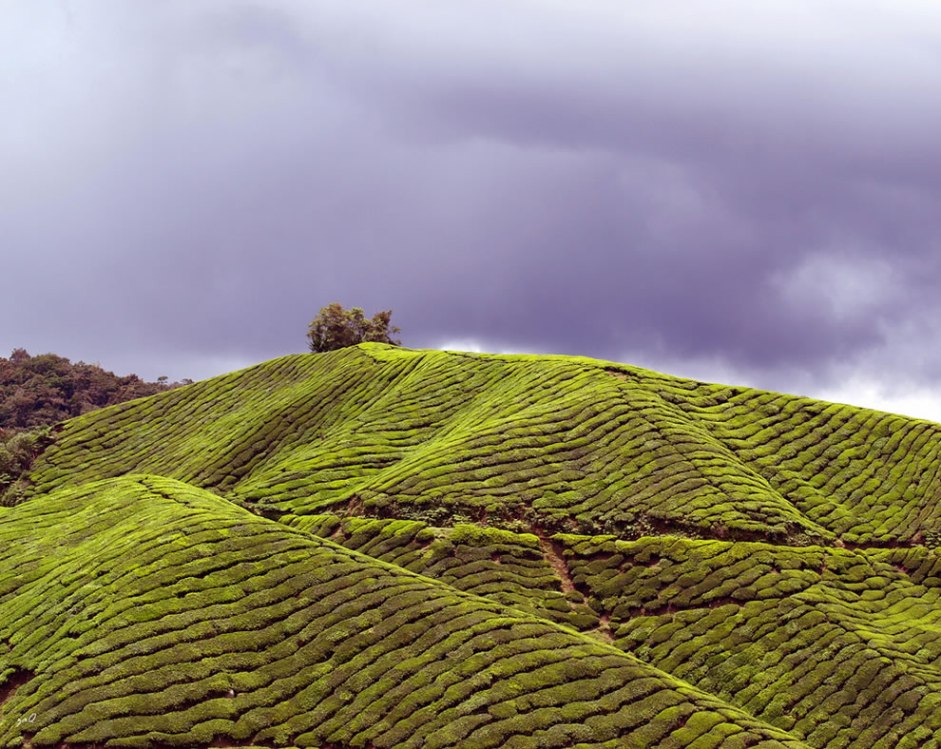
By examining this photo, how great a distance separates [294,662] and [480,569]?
1302 centimetres

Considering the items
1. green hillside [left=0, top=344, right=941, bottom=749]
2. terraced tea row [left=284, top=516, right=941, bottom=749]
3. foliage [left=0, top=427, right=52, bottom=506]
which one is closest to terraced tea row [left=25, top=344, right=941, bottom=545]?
green hillside [left=0, top=344, right=941, bottom=749]

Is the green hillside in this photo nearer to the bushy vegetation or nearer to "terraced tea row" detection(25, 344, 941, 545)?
"terraced tea row" detection(25, 344, 941, 545)

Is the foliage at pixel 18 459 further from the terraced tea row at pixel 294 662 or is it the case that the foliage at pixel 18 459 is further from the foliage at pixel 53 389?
the foliage at pixel 53 389

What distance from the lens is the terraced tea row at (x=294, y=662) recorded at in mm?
36906

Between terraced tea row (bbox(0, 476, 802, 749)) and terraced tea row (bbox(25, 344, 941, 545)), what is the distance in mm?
11823

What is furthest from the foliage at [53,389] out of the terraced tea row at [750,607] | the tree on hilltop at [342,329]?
the terraced tea row at [750,607]

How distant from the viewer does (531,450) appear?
198 feet

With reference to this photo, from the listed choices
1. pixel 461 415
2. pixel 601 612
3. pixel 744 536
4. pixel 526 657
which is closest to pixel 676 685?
pixel 526 657

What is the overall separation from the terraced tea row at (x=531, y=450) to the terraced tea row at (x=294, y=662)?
11.8 meters

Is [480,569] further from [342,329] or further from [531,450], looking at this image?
[342,329]

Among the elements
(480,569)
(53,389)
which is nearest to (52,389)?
(53,389)

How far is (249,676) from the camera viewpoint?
39094mm

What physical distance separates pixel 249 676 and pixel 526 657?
10.1 metres

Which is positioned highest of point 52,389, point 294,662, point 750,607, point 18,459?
point 52,389
